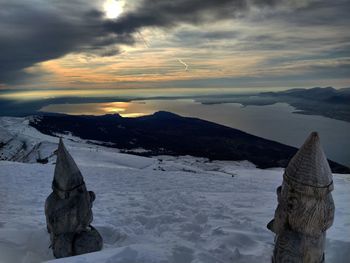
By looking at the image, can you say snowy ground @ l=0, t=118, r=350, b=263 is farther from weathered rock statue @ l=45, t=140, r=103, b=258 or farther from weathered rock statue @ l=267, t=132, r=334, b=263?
weathered rock statue @ l=267, t=132, r=334, b=263

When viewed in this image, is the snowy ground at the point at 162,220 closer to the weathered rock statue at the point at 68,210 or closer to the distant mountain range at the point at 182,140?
the weathered rock statue at the point at 68,210

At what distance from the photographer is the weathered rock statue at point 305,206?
17.8ft

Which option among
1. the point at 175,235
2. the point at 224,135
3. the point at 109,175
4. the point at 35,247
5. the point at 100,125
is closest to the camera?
the point at 35,247

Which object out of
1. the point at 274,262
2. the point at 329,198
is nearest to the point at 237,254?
the point at 274,262

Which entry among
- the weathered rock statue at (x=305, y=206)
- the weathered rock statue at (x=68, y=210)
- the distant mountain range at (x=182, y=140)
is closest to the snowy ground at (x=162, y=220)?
the weathered rock statue at (x=68, y=210)

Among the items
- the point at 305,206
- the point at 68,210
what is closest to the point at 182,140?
the point at 68,210

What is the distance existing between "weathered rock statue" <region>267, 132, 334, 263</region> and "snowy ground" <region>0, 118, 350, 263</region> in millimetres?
2236

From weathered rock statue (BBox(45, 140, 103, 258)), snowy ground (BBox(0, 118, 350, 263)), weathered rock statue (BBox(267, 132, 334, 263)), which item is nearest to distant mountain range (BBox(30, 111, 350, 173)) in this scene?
snowy ground (BBox(0, 118, 350, 263))

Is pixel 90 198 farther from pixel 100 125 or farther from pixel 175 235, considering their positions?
pixel 100 125

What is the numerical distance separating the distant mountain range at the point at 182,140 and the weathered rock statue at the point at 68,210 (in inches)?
3927

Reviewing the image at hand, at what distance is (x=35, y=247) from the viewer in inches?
343

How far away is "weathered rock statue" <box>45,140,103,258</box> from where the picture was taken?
7.39 m

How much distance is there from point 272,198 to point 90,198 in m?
10.8

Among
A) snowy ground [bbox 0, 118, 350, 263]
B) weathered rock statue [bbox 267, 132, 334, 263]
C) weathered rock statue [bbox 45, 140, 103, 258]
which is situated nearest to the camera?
weathered rock statue [bbox 267, 132, 334, 263]
